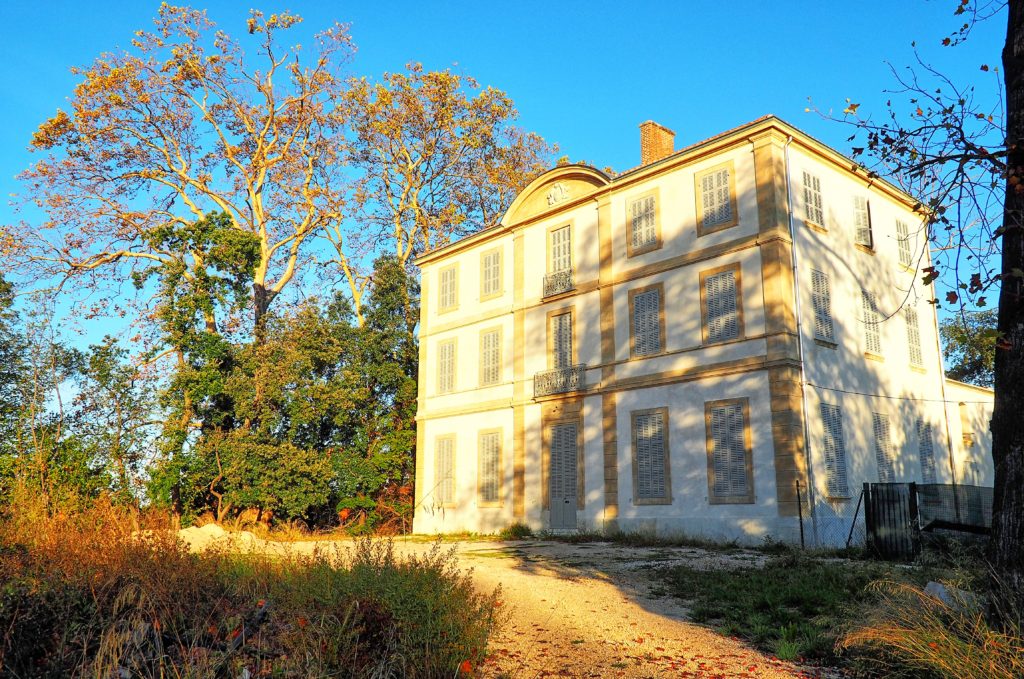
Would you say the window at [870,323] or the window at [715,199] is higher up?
the window at [715,199]

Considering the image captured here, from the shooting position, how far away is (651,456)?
62.8 feet

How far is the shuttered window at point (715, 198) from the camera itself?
18.8 meters

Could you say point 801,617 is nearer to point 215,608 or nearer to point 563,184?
point 215,608

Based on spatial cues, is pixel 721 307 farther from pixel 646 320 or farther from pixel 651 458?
pixel 651 458

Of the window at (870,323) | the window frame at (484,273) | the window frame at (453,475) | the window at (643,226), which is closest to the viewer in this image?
the window at (870,323)

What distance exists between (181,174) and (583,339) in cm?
1605

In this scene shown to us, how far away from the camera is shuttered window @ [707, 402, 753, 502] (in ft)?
56.5

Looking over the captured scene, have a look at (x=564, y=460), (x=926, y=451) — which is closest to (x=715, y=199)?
(x=564, y=460)

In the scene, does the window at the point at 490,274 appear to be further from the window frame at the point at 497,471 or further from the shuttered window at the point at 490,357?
the window frame at the point at 497,471

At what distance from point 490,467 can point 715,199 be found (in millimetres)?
9861

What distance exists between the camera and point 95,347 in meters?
25.0

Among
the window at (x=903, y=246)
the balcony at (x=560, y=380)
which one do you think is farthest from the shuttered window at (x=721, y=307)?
the window at (x=903, y=246)

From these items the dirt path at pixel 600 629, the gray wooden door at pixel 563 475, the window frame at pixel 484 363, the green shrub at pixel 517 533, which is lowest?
the dirt path at pixel 600 629

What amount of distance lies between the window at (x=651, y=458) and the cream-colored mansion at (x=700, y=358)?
4cm
